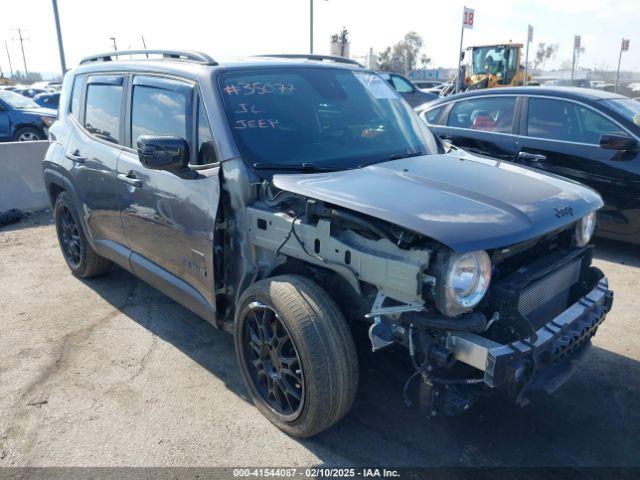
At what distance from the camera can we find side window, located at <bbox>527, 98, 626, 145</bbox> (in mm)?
5492

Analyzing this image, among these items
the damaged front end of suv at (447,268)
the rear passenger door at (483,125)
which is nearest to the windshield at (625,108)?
the rear passenger door at (483,125)

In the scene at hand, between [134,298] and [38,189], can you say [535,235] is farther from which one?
[38,189]

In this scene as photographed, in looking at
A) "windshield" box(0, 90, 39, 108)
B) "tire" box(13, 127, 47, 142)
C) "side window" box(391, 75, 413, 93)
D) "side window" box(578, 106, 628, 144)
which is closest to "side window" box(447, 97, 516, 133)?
"side window" box(578, 106, 628, 144)

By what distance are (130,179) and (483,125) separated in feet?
13.8

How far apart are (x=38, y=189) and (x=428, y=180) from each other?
7.37 meters

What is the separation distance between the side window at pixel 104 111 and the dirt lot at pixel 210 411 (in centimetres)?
152

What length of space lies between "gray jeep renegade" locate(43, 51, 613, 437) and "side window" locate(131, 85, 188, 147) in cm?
1

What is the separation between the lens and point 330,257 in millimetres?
2615

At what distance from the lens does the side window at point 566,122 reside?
5492 millimetres

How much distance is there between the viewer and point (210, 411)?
321cm

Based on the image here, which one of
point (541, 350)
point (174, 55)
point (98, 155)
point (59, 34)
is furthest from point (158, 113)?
point (59, 34)

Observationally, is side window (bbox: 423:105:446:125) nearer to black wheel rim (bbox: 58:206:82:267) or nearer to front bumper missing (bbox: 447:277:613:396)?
front bumper missing (bbox: 447:277:613:396)

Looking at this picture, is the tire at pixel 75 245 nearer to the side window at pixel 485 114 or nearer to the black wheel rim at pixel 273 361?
the black wheel rim at pixel 273 361

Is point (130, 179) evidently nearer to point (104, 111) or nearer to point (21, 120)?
point (104, 111)
